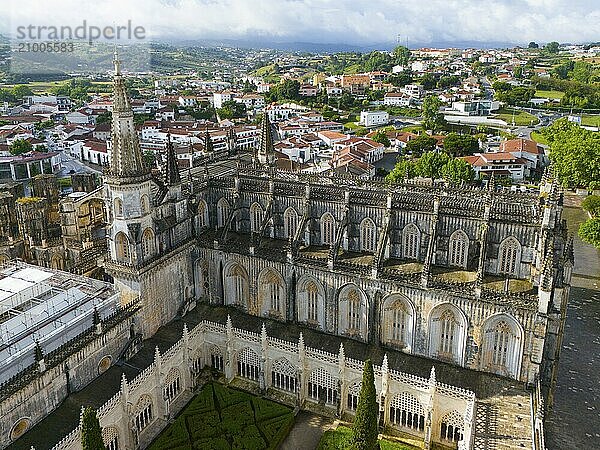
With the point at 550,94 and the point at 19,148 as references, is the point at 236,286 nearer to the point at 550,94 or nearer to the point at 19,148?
the point at 19,148

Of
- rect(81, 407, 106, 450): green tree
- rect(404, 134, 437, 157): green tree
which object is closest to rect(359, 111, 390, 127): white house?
rect(404, 134, 437, 157): green tree

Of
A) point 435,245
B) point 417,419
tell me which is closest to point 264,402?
point 417,419

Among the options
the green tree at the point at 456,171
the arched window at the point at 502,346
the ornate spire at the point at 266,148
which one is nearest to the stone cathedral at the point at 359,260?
the arched window at the point at 502,346

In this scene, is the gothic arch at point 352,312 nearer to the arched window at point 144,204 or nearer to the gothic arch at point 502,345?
the gothic arch at point 502,345

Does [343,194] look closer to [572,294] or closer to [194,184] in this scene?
[194,184]

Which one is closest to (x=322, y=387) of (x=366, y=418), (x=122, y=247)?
(x=366, y=418)
